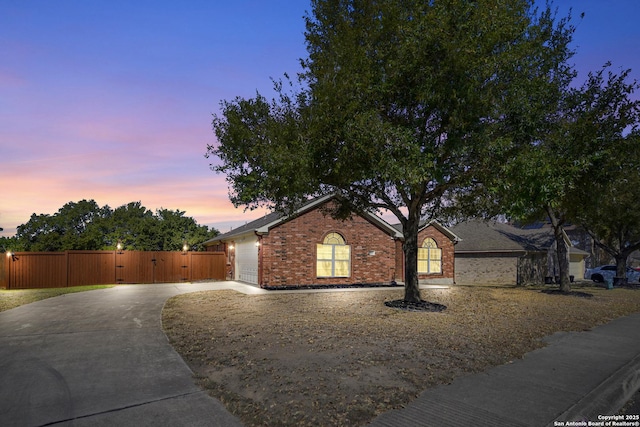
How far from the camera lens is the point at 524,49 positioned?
36.0ft

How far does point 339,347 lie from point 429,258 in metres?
20.4

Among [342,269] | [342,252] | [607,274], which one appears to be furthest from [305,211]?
[607,274]

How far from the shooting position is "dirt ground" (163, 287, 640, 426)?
5.11m

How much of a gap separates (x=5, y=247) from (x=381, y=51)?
42.8 metres

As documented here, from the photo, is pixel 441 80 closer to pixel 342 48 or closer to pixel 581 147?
pixel 342 48

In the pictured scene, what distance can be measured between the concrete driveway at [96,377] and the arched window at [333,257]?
11.8 meters

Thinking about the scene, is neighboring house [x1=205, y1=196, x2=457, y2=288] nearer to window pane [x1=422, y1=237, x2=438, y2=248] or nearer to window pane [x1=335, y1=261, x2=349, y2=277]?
window pane [x1=335, y1=261, x2=349, y2=277]

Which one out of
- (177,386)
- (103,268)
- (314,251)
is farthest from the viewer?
(103,268)

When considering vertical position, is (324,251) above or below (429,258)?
above

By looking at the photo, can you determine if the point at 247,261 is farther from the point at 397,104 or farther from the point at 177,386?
the point at 177,386

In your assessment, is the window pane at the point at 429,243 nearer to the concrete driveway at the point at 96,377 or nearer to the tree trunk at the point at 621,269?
the tree trunk at the point at 621,269

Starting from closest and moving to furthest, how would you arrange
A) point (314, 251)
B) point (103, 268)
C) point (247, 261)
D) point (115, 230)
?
point (314, 251)
point (247, 261)
point (103, 268)
point (115, 230)

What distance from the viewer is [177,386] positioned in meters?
5.66

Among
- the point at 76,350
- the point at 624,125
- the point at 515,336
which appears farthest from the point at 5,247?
the point at 624,125
